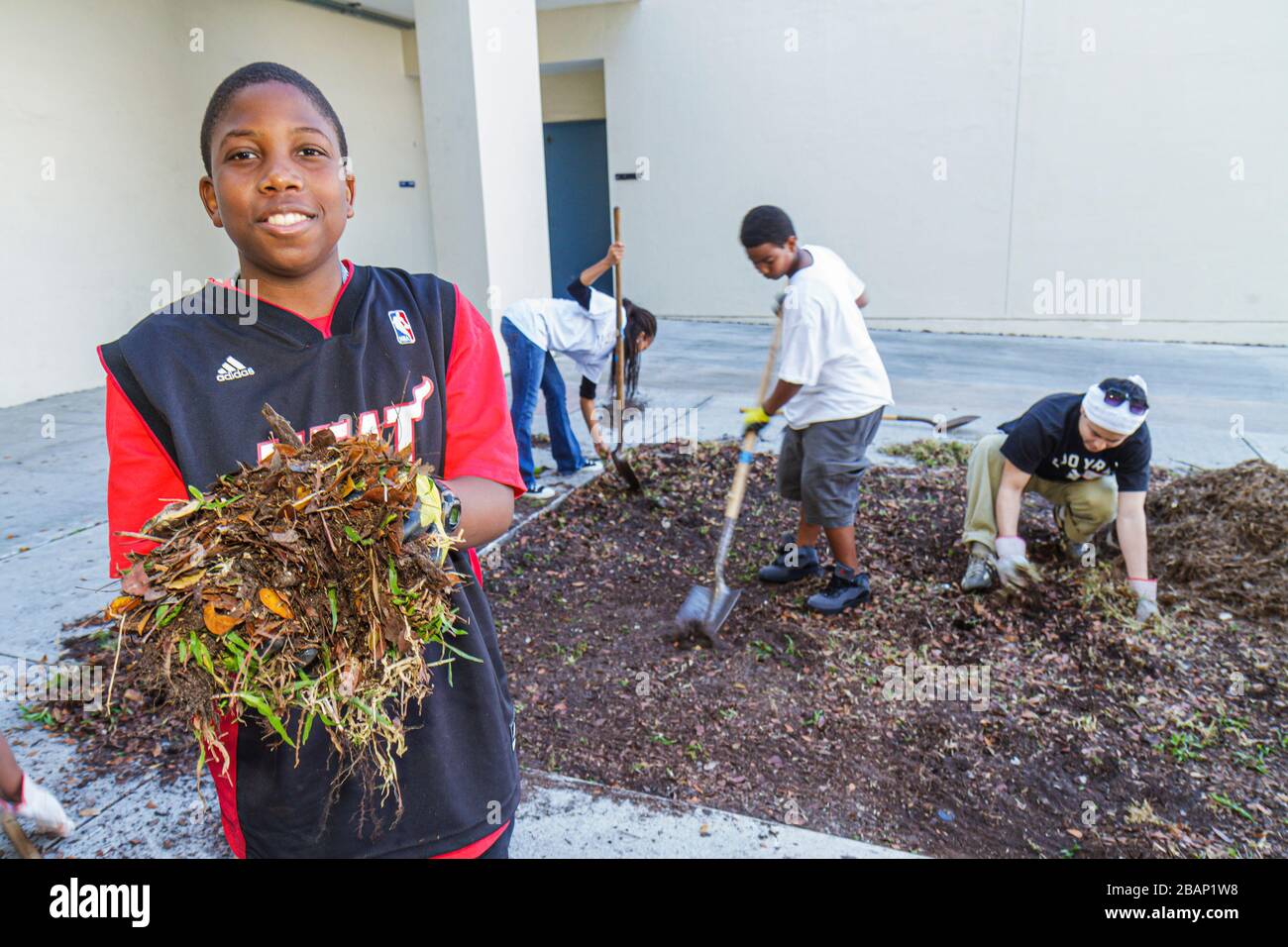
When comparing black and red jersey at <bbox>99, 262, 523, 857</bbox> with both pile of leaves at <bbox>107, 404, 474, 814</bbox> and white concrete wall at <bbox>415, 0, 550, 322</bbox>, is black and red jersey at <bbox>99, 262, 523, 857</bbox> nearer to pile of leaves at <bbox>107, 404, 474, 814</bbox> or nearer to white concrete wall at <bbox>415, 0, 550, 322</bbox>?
pile of leaves at <bbox>107, 404, 474, 814</bbox>

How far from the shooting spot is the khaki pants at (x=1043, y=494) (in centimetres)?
429

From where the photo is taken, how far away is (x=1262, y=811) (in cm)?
273

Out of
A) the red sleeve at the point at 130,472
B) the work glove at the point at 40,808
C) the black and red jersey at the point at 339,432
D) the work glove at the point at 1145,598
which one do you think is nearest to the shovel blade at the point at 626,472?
the work glove at the point at 1145,598

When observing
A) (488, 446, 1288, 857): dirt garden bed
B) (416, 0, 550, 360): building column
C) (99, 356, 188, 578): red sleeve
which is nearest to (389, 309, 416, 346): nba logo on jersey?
(99, 356, 188, 578): red sleeve

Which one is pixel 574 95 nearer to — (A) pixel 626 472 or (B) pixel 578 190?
(B) pixel 578 190

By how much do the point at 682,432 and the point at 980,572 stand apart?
9.84ft

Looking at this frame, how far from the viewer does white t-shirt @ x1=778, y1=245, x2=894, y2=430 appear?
12.7 feet

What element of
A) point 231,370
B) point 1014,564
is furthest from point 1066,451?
point 231,370

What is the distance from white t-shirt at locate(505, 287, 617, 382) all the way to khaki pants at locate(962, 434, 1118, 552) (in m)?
2.42

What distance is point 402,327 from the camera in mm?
1504

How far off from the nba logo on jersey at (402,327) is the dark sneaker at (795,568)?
10.3 feet

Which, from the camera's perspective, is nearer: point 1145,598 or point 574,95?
point 1145,598

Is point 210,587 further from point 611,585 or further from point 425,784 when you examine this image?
point 611,585
